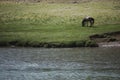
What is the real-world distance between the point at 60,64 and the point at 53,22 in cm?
2526

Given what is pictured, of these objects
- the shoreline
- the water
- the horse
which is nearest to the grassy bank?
the shoreline

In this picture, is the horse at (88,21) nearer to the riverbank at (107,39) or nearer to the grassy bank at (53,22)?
the grassy bank at (53,22)

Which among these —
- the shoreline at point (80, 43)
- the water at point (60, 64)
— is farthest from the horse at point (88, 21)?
the water at point (60, 64)

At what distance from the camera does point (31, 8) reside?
8219 cm

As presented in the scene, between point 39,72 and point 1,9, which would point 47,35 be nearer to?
point 39,72

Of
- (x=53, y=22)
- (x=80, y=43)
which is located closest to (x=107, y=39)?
(x=80, y=43)

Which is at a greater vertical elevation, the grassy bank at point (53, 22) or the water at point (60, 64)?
the water at point (60, 64)

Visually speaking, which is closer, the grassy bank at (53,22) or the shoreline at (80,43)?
the shoreline at (80,43)

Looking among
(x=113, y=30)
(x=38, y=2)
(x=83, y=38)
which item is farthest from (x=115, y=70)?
(x=38, y=2)

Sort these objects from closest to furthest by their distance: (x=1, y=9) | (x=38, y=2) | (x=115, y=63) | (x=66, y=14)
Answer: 1. (x=115, y=63)
2. (x=66, y=14)
3. (x=1, y=9)
4. (x=38, y=2)

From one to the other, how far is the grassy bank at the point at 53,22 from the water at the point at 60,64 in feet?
8.60

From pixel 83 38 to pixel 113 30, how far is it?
5.75m

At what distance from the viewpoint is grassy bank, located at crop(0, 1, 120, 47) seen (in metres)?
56.8

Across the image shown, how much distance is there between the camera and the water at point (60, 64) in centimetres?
3944
